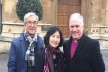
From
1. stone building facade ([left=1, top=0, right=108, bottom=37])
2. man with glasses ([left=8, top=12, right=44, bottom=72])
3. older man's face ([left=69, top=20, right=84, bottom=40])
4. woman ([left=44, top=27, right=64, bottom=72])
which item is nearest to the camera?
older man's face ([left=69, top=20, right=84, bottom=40])

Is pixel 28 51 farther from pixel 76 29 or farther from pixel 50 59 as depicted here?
pixel 76 29

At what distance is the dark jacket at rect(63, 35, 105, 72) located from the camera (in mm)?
4262

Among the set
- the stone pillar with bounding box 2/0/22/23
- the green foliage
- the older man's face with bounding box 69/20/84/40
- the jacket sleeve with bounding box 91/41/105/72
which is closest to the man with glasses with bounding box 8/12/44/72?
the older man's face with bounding box 69/20/84/40

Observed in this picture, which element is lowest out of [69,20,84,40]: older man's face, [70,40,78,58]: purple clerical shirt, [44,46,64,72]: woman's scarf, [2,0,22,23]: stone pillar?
[44,46,64,72]: woman's scarf

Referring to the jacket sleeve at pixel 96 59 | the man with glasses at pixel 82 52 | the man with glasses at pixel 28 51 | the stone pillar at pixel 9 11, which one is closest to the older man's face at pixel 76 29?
the man with glasses at pixel 82 52

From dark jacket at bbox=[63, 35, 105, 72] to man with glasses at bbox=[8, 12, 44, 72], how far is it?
0.47 m

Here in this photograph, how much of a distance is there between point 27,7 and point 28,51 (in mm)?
11718

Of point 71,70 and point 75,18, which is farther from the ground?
point 75,18

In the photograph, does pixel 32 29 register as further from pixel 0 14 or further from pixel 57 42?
pixel 0 14

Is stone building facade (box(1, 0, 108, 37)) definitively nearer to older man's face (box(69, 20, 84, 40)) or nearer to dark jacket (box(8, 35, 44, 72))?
dark jacket (box(8, 35, 44, 72))

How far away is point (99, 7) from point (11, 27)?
5281 millimetres

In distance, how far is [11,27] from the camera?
692 inches

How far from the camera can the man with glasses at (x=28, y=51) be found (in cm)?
455

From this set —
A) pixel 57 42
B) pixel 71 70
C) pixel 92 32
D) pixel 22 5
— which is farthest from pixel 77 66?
pixel 92 32
